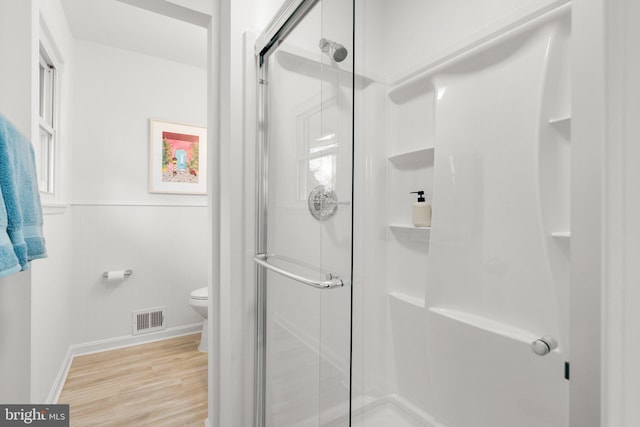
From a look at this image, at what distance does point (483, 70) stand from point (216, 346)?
1629mm

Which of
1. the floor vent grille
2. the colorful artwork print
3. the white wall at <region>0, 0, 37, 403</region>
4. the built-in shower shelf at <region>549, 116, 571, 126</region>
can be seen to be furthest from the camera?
the colorful artwork print

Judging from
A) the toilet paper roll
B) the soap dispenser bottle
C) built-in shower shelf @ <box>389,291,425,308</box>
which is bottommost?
the toilet paper roll

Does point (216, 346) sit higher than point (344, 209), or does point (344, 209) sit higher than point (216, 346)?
point (344, 209)

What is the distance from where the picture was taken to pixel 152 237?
274cm

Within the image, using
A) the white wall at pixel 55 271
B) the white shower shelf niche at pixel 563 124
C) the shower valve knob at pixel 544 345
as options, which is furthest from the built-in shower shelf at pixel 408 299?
the white wall at pixel 55 271

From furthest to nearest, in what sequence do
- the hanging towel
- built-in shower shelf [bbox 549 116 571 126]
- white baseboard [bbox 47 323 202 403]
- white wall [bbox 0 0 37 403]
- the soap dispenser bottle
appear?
white baseboard [bbox 47 323 202 403] < the soap dispenser bottle < white wall [bbox 0 0 37 403] < built-in shower shelf [bbox 549 116 571 126] < the hanging towel

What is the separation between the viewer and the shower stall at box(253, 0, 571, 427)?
94 cm

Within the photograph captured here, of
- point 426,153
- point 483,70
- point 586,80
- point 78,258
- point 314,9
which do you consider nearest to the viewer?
point 586,80

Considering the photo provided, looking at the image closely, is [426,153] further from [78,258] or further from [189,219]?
[78,258]

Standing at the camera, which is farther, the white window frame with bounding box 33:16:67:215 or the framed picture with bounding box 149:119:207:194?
the framed picture with bounding box 149:119:207:194

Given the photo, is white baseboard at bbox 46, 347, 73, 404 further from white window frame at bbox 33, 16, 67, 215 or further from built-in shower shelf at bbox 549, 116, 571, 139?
built-in shower shelf at bbox 549, 116, 571, 139

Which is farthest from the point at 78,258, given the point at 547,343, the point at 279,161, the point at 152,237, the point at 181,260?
the point at 547,343

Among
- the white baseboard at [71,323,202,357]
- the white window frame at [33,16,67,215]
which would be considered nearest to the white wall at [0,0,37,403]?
the white window frame at [33,16,67,215]

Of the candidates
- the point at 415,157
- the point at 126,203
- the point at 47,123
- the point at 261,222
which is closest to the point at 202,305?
the point at 126,203
